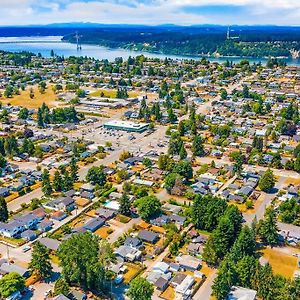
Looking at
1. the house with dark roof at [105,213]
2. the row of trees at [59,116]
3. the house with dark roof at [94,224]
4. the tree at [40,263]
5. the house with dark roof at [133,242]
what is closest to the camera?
the tree at [40,263]

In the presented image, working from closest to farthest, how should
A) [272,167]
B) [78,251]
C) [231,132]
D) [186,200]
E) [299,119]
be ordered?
1. [78,251]
2. [186,200]
3. [272,167]
4. [231,132]
5. [299,119]

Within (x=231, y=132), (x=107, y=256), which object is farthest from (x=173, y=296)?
(x=231, y=132)

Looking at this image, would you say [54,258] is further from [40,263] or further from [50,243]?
[40,263]

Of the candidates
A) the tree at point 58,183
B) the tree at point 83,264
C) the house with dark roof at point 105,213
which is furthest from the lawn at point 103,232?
the tree at point 58,183

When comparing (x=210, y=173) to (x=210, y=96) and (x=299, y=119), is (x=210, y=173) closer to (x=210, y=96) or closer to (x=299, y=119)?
(x=299, y=119)

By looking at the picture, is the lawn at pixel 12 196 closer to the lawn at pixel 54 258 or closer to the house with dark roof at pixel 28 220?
the house with dark roof at pixel 28 220

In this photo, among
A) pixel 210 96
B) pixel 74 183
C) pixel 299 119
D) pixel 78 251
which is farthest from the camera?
pixel 210 96

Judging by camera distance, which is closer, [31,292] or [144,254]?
[31,292]
